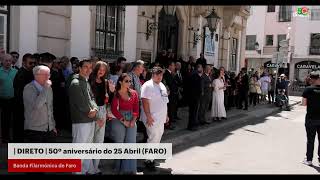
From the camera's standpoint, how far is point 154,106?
7.03 meters

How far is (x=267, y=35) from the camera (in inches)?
1651

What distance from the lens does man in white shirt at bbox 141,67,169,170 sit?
274 inches

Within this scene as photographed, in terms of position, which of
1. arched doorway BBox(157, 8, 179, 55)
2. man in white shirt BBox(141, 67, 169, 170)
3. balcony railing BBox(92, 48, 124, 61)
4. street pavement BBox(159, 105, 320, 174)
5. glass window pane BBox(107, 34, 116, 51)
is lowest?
street pavement BBox(159, 105, 320, 174)

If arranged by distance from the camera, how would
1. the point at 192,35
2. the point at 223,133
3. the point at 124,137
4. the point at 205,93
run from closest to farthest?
the point at 124,137 → the point at 223,133 → the point at 205,93 → the point at 192,35

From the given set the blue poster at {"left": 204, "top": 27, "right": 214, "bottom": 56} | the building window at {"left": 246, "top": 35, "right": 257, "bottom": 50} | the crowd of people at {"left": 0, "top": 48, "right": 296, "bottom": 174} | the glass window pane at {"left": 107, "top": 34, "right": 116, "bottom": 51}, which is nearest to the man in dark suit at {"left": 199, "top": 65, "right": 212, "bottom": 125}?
the crowd of people at {"left": 0, "top": 48, "right": 296, "bottom": 174}

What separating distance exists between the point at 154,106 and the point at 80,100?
5.09 ft

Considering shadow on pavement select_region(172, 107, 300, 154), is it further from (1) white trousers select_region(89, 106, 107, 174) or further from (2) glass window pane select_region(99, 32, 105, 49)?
(2) glass window pane select_region(99, 32, 105, 49)

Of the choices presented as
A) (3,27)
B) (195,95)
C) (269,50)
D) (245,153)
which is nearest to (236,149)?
(245,153)

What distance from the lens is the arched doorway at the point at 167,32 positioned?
15.5 metres

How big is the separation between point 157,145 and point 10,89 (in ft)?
9.09

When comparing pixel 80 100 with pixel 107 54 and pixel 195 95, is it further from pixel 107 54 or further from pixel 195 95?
pixel 107 54

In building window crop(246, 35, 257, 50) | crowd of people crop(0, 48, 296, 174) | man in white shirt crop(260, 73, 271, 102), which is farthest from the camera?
building window crop(246, 35, 257, 50)

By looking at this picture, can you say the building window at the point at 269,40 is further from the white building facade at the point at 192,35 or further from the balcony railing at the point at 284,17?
the white building facade at the point at 192,35
